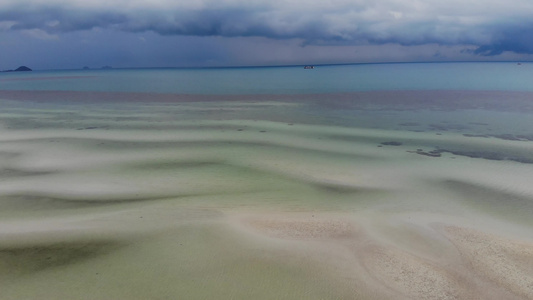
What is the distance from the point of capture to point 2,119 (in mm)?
33812

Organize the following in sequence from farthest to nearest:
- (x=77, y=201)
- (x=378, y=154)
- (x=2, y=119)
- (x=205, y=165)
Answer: (x=2, y=119), (x=378, y=154), (x=205, y=165), (x=77, y=201)

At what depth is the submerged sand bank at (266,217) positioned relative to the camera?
921 cm

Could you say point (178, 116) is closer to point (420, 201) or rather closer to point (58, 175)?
point (58, 175)

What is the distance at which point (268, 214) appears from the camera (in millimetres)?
12930

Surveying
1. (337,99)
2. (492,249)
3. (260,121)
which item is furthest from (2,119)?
(492,249)

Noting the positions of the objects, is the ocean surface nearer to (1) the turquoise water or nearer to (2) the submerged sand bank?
(2) the submerged sand bank

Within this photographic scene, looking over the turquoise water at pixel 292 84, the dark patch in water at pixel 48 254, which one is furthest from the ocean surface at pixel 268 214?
the turquoise water at pixel 292 84

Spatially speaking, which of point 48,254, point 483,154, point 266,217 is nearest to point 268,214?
point 266,217

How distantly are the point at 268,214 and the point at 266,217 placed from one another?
273 mm

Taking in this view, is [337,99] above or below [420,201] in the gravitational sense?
above

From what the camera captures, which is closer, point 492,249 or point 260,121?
point 492,249

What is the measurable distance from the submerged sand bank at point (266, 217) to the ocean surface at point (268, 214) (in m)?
0.06

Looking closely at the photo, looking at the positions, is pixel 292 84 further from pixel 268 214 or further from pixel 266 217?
pixel 266 217

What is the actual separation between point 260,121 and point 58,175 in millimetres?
16867
